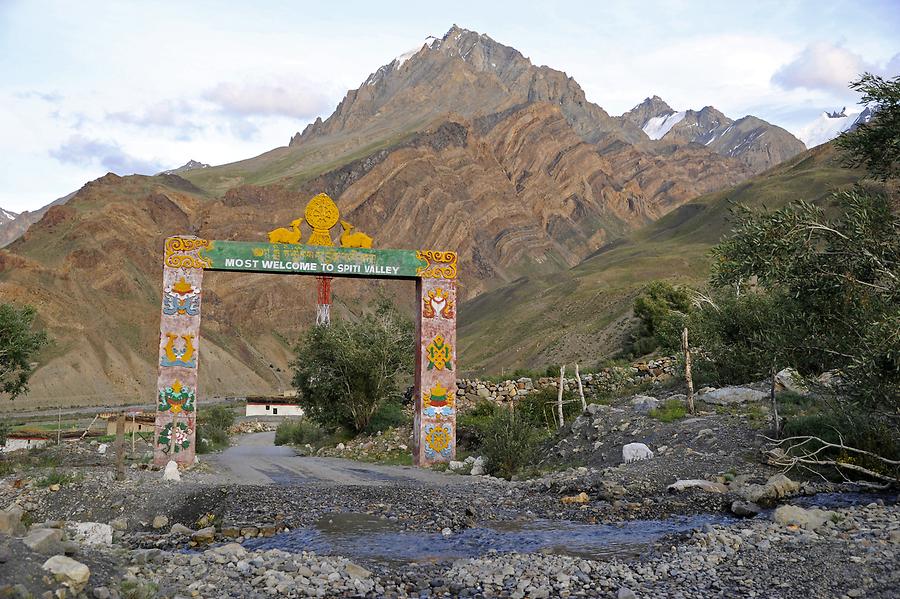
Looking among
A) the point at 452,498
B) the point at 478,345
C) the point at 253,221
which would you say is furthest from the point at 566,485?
the point at 253,221

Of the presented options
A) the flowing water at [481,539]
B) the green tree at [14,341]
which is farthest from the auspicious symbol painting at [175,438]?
the green tree at [14,341]

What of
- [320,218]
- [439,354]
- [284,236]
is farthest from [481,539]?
[320,218]

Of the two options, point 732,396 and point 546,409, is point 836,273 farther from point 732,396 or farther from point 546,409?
point 546,409

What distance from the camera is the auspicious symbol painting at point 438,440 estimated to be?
24.9 metres

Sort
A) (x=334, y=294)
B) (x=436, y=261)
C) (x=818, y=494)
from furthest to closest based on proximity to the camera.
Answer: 1. (x=334, y=294)
2. (x=436, y=261)
3. (x=818, y=494)

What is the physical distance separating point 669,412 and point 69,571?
17.8m

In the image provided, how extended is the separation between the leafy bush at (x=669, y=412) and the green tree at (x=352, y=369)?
15.2 metres

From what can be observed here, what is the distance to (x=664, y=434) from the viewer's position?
67.1 feet

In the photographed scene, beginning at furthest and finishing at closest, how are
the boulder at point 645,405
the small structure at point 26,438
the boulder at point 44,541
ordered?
the small structure at point 26,438
the boulder at point 645,405
the boulder at point 44,541

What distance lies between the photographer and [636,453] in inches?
762

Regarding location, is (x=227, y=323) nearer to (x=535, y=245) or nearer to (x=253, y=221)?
(x=253, y=221)

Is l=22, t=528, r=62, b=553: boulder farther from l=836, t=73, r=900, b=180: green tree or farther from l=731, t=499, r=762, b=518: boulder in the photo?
l=836, t=73, r=900, b=180: green tree

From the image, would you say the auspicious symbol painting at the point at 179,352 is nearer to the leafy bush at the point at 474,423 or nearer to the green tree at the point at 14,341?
the leafy bush at the point at 474,423

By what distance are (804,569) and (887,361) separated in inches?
185
